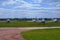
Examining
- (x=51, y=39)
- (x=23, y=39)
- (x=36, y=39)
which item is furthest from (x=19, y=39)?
(x=51, y=39)

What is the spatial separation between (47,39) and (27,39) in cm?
165

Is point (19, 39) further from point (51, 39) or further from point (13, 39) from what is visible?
point (51, 39)

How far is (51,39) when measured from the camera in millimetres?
14938

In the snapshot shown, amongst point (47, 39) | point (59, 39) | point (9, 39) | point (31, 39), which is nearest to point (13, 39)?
point (9, 39)

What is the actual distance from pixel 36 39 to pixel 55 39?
1537mm

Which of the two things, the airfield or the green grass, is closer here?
the green grass

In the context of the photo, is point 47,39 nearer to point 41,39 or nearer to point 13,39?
point 41,39

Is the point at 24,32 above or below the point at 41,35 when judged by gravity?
below

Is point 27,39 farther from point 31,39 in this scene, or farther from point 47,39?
point 47,39

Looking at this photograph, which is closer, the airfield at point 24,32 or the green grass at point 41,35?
the green grass at point 41,35

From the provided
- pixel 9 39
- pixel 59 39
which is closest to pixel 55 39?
pixel 59 39

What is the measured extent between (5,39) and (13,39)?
65cm

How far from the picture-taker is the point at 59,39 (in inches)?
587

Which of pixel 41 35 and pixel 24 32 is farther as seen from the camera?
pixel 24 32
